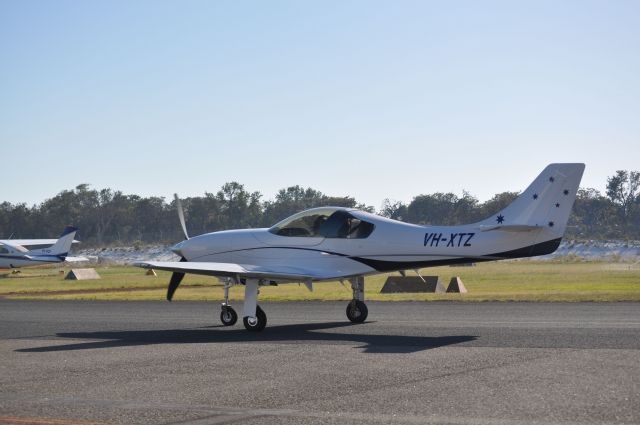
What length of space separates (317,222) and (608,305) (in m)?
9.30

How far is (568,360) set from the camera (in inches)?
535

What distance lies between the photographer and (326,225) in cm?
2202

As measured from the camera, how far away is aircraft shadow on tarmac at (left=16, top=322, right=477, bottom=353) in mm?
16625

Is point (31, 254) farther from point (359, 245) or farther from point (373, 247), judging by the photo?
point (373, 247)

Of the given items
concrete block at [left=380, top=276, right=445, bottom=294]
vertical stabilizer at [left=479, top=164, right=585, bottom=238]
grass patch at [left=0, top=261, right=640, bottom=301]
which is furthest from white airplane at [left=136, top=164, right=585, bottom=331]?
concrete block at [left=380, top=276, right=445, bottom=294]

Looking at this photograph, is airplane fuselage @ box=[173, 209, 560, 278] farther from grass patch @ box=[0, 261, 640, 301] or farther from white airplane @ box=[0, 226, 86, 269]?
white airplane @ box=[0, 226, 86, 269]

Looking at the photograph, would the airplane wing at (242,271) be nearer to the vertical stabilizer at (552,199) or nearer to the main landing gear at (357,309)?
the main landing gear at (357,309)

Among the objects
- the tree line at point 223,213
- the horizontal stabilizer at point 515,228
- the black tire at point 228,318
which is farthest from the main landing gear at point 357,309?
the tree line at point 223,213

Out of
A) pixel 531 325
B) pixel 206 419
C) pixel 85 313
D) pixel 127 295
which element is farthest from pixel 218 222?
pixel 206 419

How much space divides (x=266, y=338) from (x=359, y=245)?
3.73 metres

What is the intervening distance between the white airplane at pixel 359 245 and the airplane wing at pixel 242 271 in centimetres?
2

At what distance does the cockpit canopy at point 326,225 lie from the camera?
2159 centimetres

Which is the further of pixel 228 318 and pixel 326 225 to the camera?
pixel 228 318

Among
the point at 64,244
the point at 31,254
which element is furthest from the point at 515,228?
the point at 31,254
